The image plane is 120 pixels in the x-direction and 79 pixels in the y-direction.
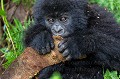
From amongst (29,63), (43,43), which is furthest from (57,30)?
(29,63)

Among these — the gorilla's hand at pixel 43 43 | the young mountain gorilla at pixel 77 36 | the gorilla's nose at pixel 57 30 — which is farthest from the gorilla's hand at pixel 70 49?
the gorilla's nose at pixel 57 30

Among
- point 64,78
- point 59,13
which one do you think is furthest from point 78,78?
point 59,13

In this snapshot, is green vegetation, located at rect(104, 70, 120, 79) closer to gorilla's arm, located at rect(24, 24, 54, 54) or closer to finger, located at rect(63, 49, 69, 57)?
finger, located at rect(63, 49, 69, 57)

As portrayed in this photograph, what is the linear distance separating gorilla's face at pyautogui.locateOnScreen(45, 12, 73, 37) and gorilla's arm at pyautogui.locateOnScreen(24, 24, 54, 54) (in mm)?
102

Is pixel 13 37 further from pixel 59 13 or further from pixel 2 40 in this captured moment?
pixel 59 13

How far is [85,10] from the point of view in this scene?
17.3 feet

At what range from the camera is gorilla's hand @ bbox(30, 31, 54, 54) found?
184 inches

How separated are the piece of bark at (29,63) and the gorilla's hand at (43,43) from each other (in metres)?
0.07

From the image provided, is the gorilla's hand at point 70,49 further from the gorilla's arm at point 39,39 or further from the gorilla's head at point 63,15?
the gorilla's head at point 63,15

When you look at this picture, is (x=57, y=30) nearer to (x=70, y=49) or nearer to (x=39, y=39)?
(x=39, y=39)

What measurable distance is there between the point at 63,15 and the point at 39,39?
50cm

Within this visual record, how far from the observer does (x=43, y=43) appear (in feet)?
16.1

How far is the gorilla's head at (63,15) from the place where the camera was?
5.10m

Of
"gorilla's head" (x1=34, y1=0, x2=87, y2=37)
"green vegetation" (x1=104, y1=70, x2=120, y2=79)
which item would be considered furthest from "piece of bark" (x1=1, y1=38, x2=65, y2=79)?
"green vegetation" (x1=104, y1=70, x2=120, y2=79)
